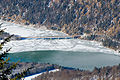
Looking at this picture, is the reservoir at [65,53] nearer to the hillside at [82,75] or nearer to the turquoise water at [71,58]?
the turquoise water at [71,58]

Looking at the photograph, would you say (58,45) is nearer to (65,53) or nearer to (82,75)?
(65,53)

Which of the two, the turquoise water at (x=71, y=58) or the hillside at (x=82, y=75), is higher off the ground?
the hillside at (x=82, y=75)

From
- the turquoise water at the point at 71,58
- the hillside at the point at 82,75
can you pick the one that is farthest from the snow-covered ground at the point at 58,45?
the hillside at the point at 82,75

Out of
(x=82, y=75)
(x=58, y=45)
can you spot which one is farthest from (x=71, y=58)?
(x=58, y=45)

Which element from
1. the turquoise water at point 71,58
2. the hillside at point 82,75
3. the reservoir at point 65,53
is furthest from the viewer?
the reservoir at point 65,53

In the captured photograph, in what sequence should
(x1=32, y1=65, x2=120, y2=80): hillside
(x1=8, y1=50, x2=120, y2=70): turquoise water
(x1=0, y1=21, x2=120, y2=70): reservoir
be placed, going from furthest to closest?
(x1=0, y1=21, x2=120, y2=70): reservoir
(x1=8, y1=50, x2=120, y2=70): turquoise water
(x1=32, y1=65, x2=120, y2=80): hillside

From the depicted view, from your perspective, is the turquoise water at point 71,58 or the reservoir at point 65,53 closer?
the turquoise water at point 71,58

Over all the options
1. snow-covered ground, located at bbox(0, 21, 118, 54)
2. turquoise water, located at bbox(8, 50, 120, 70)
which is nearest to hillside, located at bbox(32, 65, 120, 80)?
turquoise water, located at bbox(8, 50, 120, 70)

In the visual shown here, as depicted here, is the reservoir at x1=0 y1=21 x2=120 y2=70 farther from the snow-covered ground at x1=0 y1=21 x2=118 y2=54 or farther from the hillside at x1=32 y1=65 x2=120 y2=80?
the hillside at x1=32 y1=65 x2=120 y2=80
